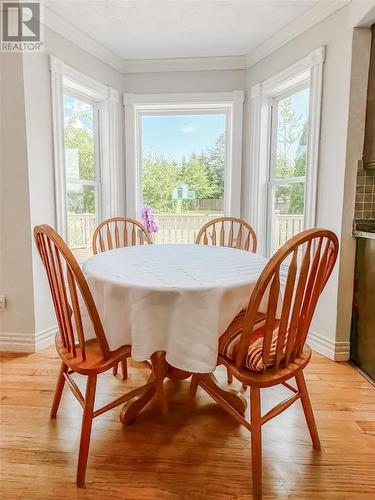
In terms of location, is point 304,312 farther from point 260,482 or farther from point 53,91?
point 53,91

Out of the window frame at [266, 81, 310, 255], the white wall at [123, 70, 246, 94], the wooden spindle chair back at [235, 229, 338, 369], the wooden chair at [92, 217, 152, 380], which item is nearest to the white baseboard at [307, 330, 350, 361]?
the window frame at [266, 81, 310, 255]

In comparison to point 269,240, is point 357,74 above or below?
above

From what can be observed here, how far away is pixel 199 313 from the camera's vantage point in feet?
3.81

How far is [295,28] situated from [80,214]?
228 cm

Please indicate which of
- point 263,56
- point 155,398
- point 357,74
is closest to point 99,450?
point 155,398

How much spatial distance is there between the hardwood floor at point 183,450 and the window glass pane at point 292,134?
5.76 feet

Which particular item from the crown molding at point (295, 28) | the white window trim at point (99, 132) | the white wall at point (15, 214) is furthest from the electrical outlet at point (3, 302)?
the crown molding at point (295, 28)

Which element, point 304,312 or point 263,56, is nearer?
point 304,312

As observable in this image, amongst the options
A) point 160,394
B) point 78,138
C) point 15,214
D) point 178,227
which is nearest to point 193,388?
point 160,394

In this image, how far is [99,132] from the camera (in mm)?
3117

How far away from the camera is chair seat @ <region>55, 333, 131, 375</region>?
122 centimetres

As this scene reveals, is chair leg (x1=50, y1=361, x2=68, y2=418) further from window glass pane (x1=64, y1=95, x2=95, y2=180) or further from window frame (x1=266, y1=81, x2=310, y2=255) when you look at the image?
window frame (x1=266, y1=81, x2=310, y2=255)

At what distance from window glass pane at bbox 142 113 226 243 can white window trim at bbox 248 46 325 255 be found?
39cm

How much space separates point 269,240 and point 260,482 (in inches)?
86.8
